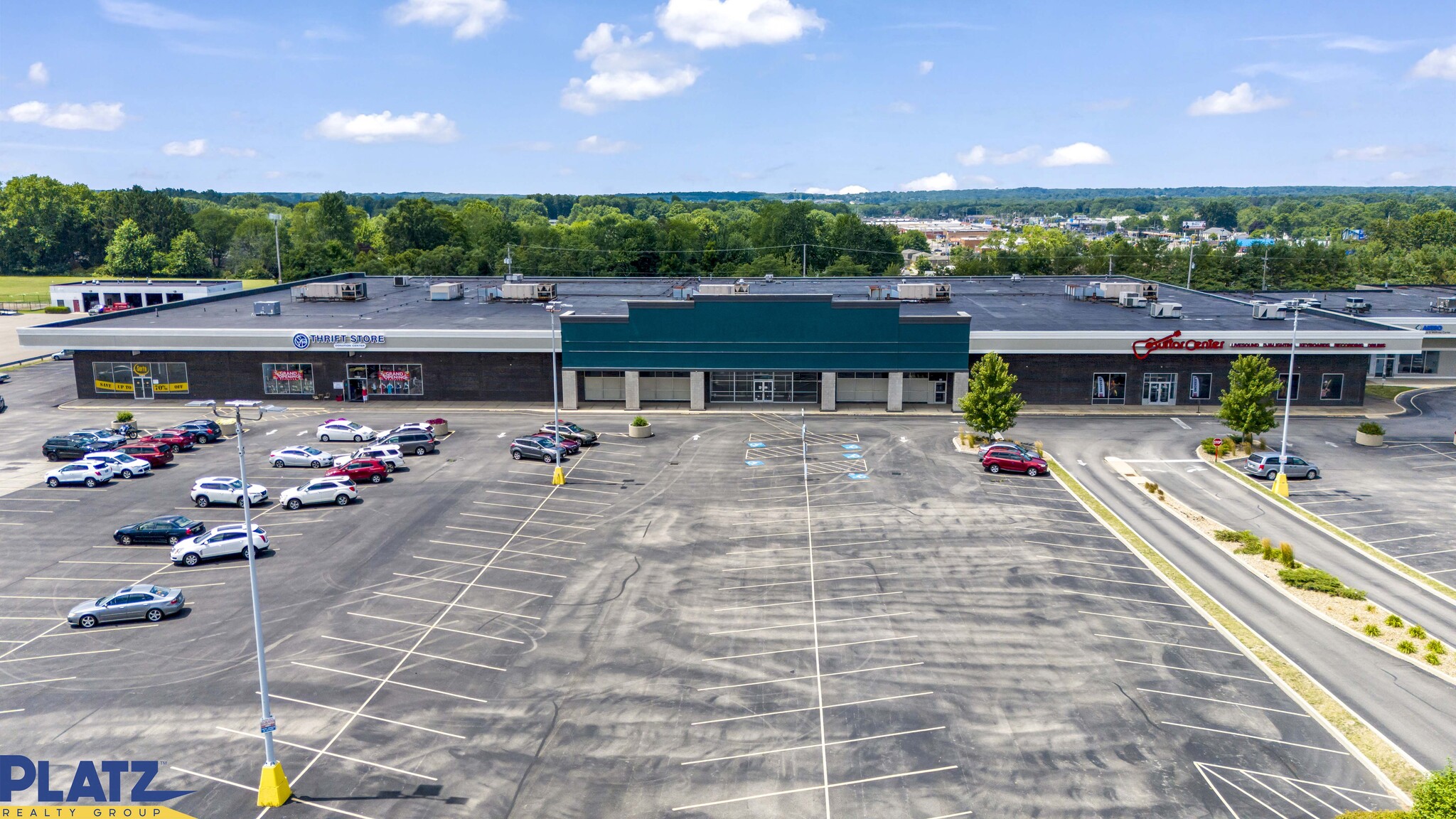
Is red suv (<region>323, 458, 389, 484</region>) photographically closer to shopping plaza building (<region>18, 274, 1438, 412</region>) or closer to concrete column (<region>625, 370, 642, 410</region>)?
shopping plaza building (<region>18, 274, 1438, 412</region>)

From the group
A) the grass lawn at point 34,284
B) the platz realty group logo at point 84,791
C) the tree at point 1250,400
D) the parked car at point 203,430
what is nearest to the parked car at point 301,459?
the parked car at point 203,430

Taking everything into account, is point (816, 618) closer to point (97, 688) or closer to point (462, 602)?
point (462, 602)

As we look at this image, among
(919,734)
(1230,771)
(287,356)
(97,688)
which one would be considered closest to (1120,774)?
(1230,771)

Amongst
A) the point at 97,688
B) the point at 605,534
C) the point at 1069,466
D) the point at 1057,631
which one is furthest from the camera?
the point at 1069,466

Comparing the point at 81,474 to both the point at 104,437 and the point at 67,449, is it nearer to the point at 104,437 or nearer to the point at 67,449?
the point at 67,449

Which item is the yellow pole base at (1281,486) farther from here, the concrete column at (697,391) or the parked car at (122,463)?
the parked car at (122,463)

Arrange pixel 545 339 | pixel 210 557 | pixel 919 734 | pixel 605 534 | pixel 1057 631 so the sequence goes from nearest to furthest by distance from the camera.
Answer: pixel 919 734
pixel 1057 631
pixel 210 557
pixel 605 534
pixel 545 339
